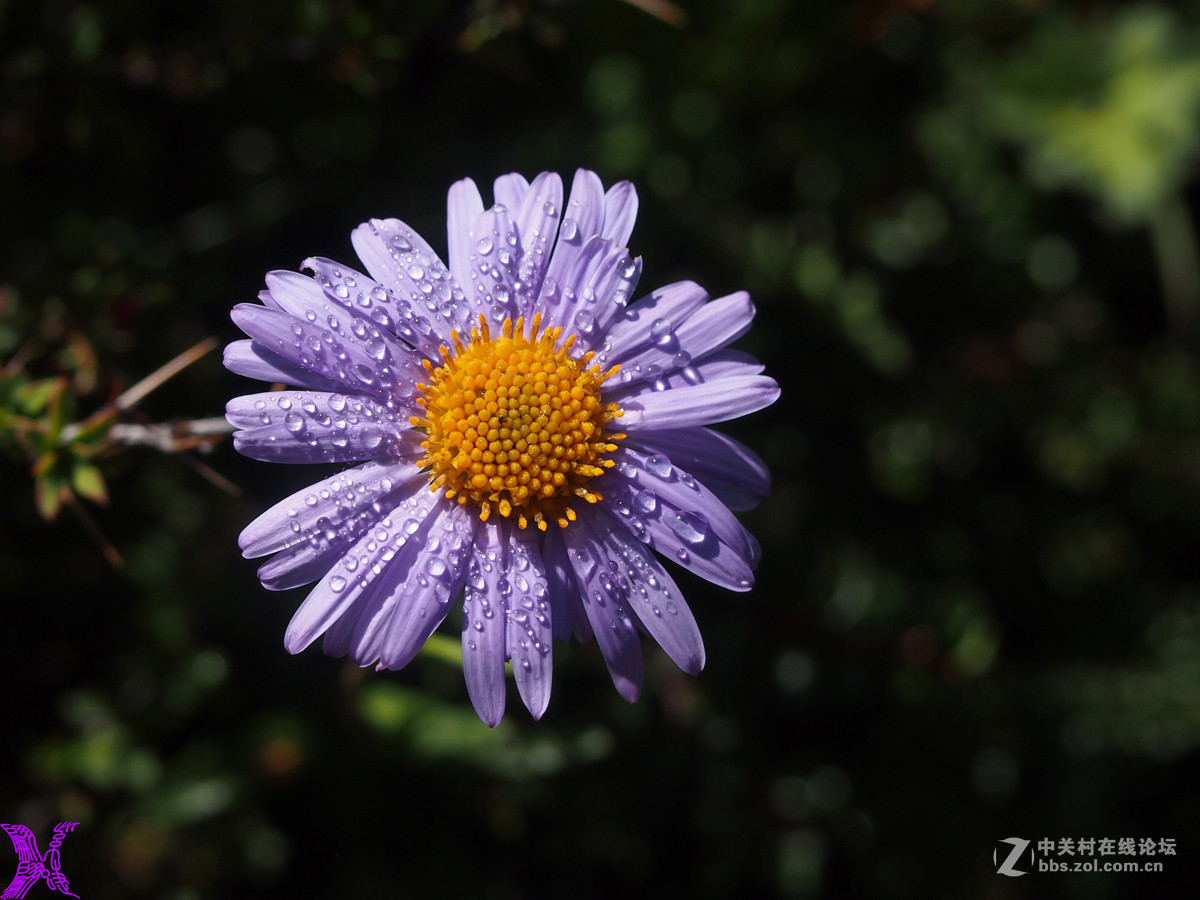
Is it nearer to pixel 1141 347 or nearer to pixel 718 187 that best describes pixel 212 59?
pixel 718 187

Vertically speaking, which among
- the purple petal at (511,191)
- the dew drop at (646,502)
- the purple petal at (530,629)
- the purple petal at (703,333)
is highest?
the purple petal at (511,191)

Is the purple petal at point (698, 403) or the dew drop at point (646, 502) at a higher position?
the purple petal at point (698, 403)

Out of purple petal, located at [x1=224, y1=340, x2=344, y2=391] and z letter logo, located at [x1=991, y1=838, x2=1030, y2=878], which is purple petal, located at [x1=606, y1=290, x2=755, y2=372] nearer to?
purple petal, located at [x1=224, y1=340, x2=344, y2=391]

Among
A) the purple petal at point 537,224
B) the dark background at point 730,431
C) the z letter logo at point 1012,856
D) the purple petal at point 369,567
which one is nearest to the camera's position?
the purple petal at point 369,567

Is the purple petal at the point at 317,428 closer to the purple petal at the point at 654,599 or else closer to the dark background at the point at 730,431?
the purple petal at the point at 654,599

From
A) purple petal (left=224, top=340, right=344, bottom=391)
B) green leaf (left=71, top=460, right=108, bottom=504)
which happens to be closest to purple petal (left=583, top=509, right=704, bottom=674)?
purple petal (left=224, top=340, right=344, bottom=391)

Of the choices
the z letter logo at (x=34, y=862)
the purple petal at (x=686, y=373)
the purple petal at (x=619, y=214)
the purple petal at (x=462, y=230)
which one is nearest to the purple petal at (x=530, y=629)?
the purple petal at (x=686, y=373)

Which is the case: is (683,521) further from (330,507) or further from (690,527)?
(330,507)

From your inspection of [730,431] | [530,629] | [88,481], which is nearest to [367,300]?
[88,481]
